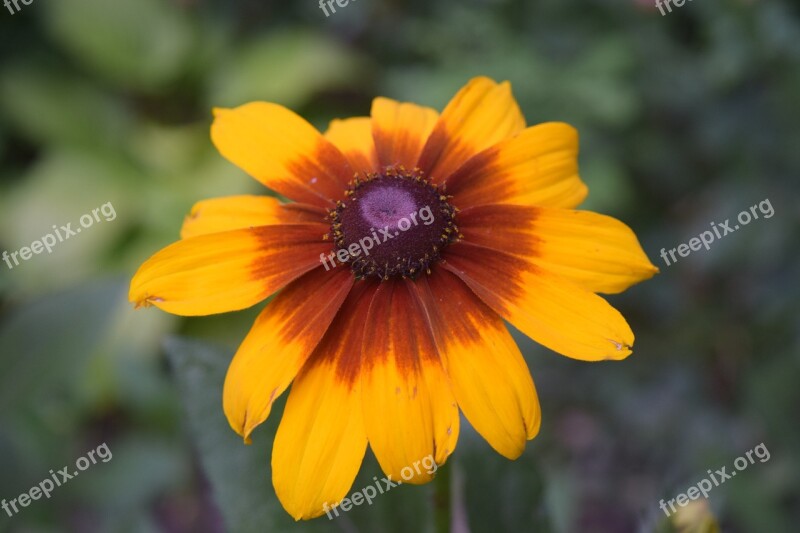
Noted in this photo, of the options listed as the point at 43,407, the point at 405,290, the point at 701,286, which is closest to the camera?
the point at 405,290

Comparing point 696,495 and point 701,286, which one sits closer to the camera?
point 696,495

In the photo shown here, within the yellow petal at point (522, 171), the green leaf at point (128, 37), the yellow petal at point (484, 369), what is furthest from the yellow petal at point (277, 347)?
the green leaf at point (128, 37)

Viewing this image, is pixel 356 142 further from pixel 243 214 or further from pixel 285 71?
pixel 285 71

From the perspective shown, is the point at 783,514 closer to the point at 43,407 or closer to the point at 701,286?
the point at 701,286

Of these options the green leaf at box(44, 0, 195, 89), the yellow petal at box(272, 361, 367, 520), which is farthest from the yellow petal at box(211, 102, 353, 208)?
the green leaf at box(44, 0, 195, 89)

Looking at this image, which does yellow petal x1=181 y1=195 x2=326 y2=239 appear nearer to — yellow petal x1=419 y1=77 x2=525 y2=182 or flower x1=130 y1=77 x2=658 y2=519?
flower x1=130 y1=77 x2=658 y2=519

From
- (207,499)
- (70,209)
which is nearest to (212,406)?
(207,499)
